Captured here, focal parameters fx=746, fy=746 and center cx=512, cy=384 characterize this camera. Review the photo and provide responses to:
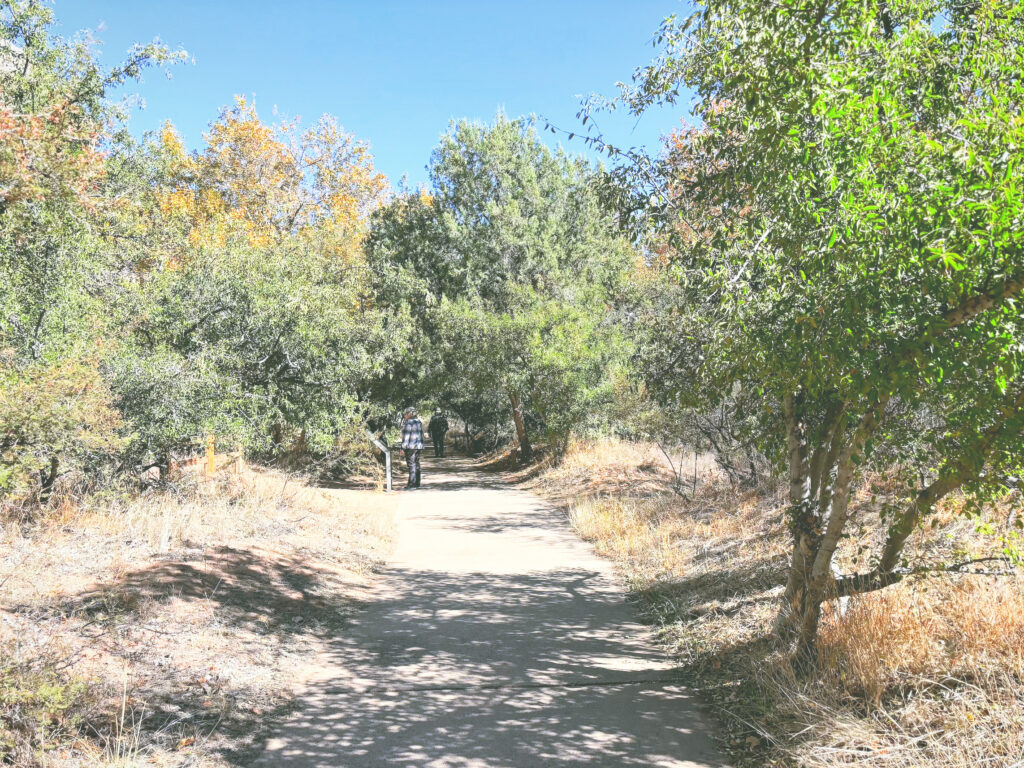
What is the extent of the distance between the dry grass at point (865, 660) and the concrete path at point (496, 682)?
0.37 metres

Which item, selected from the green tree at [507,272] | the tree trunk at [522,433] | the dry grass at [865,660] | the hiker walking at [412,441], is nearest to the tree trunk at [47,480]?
the dry grass at [865,660]

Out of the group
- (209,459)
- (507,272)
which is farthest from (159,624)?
(507,272)

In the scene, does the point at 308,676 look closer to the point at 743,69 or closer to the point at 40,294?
the point at 743,69

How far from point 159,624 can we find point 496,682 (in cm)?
269

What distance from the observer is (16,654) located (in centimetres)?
445

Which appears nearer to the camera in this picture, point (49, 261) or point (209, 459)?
point (49, 261)

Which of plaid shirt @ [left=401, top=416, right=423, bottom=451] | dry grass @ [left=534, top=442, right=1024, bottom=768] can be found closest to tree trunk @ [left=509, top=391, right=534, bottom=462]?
plaid shirt @ [left=401, top=416, right=423, bottom=451]

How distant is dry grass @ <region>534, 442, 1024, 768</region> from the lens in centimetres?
374

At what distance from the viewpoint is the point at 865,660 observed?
4.50 m

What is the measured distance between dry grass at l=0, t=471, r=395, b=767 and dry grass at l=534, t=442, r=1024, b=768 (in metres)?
3.19

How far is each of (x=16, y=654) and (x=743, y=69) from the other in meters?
5.74

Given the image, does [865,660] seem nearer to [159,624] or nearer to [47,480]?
[159,624]

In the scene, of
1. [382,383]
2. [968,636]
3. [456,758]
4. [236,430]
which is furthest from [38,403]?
[382,383]

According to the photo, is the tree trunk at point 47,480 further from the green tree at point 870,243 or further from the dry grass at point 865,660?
the green tree at point 870,243
